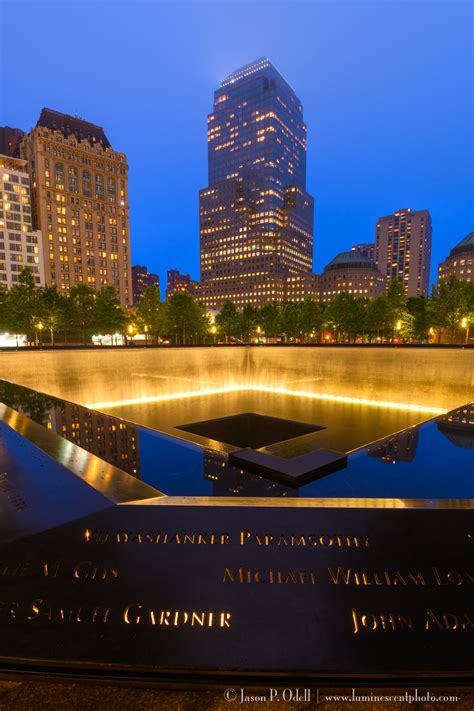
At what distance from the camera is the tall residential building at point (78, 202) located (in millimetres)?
118000

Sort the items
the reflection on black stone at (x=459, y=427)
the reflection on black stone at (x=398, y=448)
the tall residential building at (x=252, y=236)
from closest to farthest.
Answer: the reflection on black stone at (x=398, y=448) → the reflection on black stone at (x=459, y=427) → the tall residential building at (x=252, y=236)

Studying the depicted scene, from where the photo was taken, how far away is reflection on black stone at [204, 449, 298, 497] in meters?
7.37

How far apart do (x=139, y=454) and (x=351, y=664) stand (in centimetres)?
817

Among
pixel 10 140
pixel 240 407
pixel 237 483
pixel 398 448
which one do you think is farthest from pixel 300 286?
pixel 237 483

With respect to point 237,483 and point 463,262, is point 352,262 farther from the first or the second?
point 237,483

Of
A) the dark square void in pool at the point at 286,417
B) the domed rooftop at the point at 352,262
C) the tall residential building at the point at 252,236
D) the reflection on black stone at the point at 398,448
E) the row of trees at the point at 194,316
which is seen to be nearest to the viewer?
the reflection on black stone at the point at 398,448

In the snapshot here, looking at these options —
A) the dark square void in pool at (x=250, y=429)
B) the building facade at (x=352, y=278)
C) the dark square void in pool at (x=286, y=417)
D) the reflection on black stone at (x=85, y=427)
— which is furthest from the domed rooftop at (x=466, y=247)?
the reflection on black stone at (x=85, y=427)

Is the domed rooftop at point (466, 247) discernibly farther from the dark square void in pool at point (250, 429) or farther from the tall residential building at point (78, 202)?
the dark square void in pool at point (250, 429)

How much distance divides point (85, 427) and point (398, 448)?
26.6 ft

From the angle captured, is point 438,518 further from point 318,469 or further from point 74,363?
point 74,363

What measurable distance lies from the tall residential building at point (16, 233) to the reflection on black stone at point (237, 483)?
111220 millimetres

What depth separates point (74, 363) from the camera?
28.4 m

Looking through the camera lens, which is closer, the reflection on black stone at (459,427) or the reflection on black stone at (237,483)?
the reflection on black stone at (237,483)

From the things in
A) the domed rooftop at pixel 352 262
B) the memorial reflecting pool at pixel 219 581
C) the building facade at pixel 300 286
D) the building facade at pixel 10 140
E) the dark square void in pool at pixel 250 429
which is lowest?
the dark square void in pool at pixel 250 429
